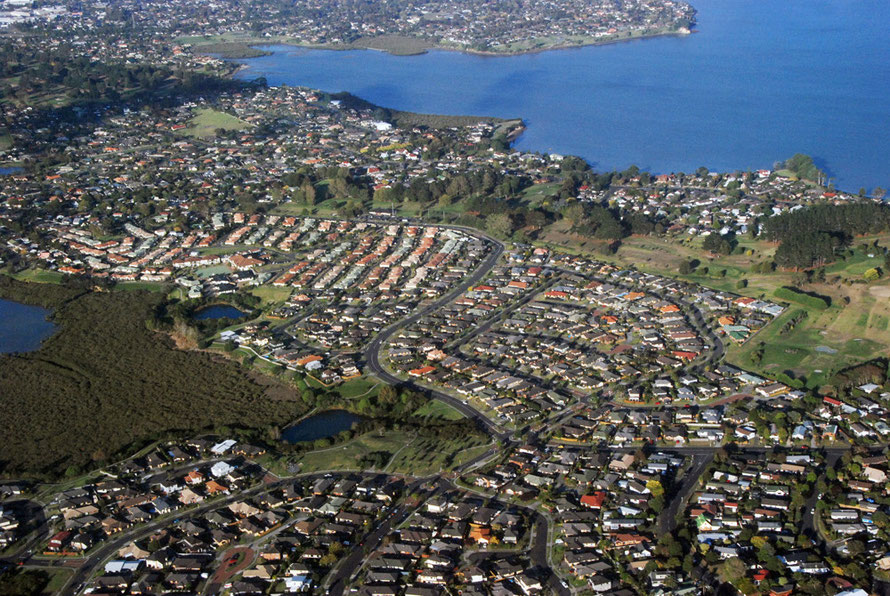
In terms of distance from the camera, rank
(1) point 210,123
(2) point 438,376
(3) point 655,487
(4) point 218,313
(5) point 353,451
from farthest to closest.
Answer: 1. (1) point 210,123
2. (4) point 218,313
3. (2) point 438,376
4. (5) point 353,451
5. (3) point 655,487

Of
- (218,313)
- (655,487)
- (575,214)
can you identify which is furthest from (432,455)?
(575,214)

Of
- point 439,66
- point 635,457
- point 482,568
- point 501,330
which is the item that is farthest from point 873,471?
point 439,66

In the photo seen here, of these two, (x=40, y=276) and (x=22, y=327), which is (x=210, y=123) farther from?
(x=22, y=327)

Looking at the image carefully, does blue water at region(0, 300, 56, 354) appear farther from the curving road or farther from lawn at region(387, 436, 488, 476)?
lawn at region(387, 436, 488, 476)

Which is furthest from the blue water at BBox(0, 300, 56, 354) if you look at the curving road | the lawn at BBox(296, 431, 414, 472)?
the lawn at BBox(296, 431, 414, 472)

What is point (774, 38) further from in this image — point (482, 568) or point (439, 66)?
point (482, 568)

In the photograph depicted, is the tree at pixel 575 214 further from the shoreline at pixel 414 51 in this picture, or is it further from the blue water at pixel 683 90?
the shoreline at pixel 414 51

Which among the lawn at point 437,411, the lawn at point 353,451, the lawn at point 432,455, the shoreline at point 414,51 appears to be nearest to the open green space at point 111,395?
the lawn at point 353,451
